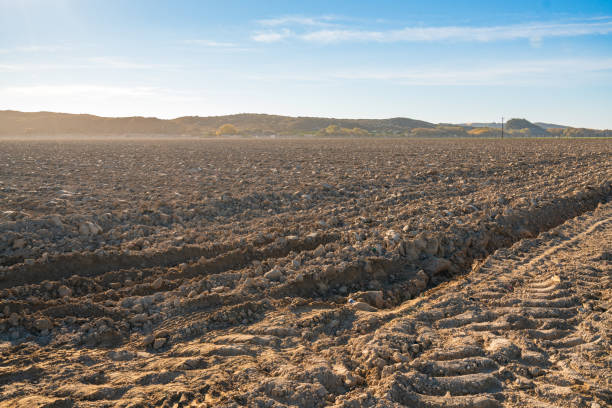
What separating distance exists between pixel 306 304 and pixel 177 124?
112 metres

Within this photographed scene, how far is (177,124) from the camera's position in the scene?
358 feet

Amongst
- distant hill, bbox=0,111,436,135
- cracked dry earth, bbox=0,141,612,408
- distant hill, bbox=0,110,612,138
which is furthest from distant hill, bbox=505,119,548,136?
cracked dry earth, bbox=0,141,612,408

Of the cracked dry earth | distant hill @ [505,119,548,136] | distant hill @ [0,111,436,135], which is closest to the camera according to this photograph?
the cracked dry earth

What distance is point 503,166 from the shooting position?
48.1ft

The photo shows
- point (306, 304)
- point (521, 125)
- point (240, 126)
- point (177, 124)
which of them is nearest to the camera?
point (306, 304)

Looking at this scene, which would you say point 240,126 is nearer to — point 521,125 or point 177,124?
point 177,124

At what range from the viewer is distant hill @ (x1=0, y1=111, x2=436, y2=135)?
9456 cm

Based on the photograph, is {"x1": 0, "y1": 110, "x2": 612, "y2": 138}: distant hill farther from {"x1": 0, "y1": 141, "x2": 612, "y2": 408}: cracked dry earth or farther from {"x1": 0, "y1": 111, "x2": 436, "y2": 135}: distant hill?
{"x1": 0, "y1": 141, "x2": 612, "y2": 408}: cracked dry earth

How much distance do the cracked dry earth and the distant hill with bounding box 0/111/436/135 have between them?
82.8m

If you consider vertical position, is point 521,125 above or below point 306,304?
above

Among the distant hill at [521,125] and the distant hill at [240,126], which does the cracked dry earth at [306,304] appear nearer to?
the distant hill at [240,126]

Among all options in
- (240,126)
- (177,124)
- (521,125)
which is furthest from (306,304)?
(521,125)

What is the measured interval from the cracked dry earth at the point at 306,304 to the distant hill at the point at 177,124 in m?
82.8

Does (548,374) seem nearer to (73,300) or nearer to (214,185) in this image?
(73,300)
